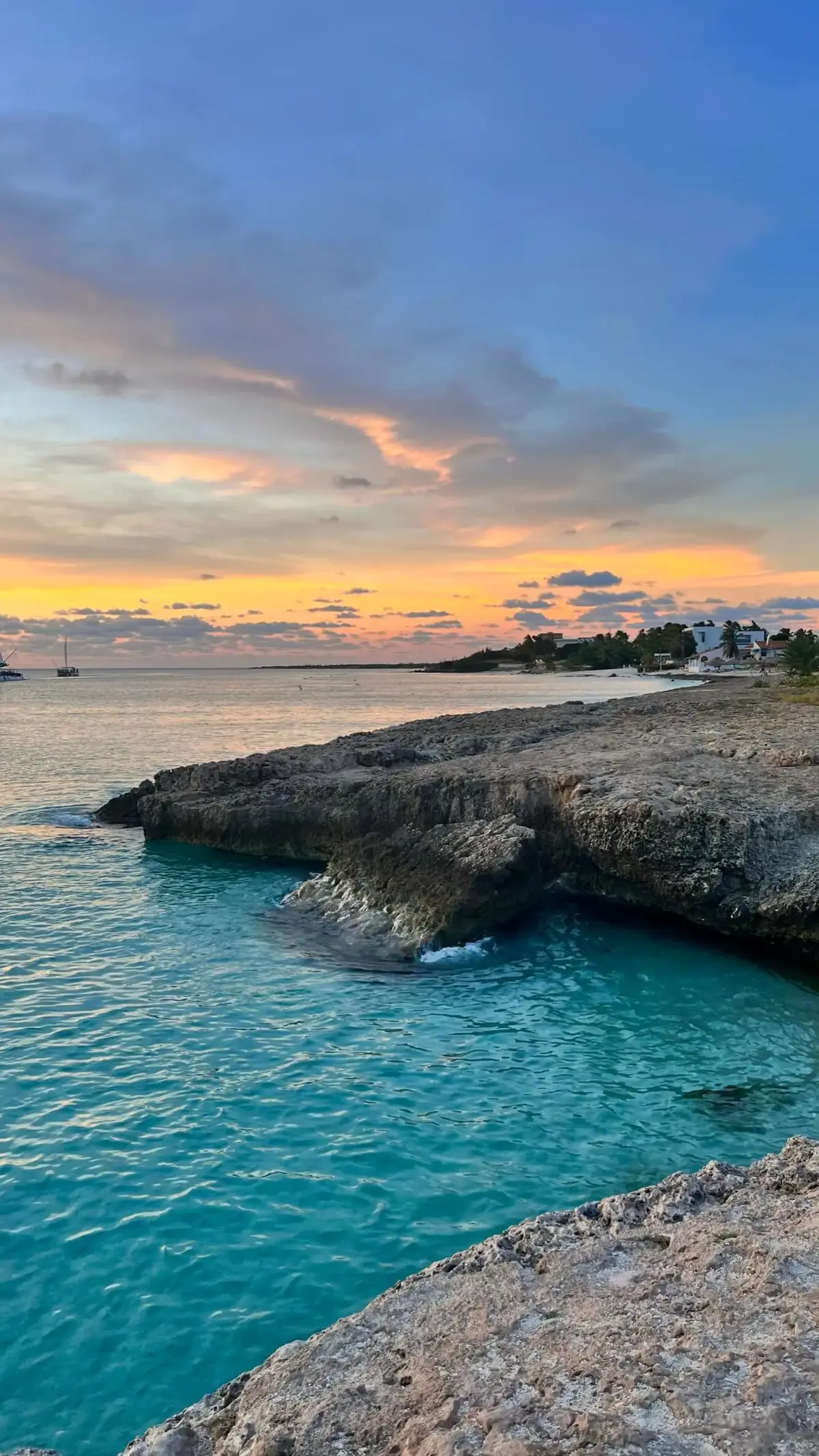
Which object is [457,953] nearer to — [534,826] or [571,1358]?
[534,826]

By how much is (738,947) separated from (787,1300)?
12260 millimetres

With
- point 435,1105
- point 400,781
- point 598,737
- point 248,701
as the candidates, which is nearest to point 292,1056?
point 435,1105

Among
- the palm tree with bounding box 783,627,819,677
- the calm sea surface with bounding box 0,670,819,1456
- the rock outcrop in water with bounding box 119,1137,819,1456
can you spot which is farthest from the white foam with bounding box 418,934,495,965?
the palm tree with bounding box 783,627,819,677

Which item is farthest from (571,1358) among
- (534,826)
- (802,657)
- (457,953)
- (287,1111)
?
(802,657)

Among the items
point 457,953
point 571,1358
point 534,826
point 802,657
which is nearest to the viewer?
point 571,1358

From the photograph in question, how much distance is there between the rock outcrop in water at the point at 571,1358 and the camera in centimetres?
375

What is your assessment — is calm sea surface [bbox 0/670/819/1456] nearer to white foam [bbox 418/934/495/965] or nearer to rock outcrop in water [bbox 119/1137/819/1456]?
white foam [bbox 418/934/495/965]

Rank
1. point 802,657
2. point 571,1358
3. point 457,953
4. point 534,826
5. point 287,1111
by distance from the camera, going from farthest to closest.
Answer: point 802,657 < point 534,826 < point 457,953 < point 287,1111 < point 571,1358

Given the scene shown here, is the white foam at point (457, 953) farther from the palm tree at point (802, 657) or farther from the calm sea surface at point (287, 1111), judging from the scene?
the palm tree at point (802, 657)

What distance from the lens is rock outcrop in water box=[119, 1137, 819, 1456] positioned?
375 centimetres

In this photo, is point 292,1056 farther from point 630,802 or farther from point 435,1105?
point 630,802

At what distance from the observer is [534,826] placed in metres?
19.1

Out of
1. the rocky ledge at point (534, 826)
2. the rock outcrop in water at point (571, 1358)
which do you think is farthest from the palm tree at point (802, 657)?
the rock outcrop in water at point (571, 1358)

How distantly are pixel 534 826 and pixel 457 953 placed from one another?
3.71 m
